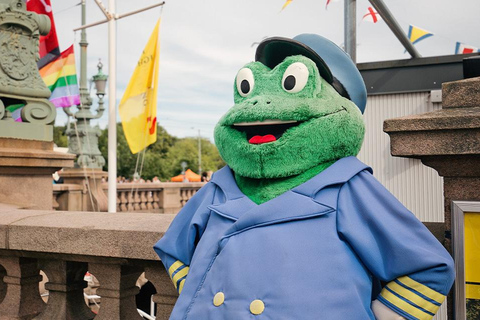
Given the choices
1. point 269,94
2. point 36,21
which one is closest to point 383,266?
point 269,94

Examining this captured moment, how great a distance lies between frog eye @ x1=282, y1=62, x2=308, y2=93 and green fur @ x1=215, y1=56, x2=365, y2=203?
0.07 ft

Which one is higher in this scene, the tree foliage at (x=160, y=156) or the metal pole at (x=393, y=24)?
the tree foliage at (x=160, y=156)

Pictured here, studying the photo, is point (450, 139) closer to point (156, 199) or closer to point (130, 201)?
point (130, 201)

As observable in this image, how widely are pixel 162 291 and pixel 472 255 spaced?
6.13 ft

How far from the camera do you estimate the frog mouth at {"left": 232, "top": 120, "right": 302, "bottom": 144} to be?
230 cm

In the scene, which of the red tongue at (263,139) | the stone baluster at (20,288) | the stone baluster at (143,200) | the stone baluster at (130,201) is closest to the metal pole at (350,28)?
the red tongue at (263,139)

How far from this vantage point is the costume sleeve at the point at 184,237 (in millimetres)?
2439

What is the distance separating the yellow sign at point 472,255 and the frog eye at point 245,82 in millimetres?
1082

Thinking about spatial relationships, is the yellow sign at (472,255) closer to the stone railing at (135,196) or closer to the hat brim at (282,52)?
the hat brim at (282,52)

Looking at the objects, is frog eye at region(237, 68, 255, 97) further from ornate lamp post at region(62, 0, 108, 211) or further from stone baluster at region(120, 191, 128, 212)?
stone baluster at region(120, 191, 128, 212)

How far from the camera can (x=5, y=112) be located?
22.0 feet

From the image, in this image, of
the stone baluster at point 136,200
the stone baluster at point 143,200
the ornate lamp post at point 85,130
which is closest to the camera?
the stone baluster at point 136,200

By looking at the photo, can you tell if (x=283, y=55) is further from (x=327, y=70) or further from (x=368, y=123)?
(x=368, y=123)

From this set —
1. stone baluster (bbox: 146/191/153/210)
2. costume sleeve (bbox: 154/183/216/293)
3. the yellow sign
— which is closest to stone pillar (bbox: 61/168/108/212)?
stone baluster (bbox: 146/191/153/210)
